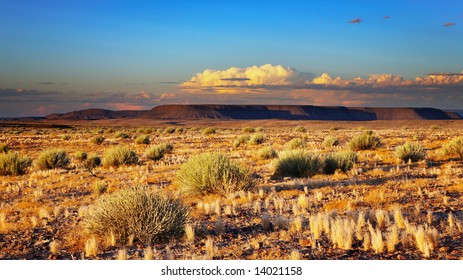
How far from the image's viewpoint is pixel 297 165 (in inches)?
629

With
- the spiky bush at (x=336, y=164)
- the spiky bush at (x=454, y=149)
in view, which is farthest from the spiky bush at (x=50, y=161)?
the spiky bush at (x=454, y=149)

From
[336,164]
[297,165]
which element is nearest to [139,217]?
[297,165]

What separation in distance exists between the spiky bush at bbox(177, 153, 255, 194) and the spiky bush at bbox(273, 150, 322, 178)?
3.21 m

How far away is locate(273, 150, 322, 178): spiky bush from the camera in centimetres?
1585

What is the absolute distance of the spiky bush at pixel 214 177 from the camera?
41.4 feet

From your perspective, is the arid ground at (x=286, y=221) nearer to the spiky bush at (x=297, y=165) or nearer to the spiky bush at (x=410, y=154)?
the spiky bush at (x=297, y=165)

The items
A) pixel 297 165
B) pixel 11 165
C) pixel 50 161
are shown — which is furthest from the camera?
pixel 50 161

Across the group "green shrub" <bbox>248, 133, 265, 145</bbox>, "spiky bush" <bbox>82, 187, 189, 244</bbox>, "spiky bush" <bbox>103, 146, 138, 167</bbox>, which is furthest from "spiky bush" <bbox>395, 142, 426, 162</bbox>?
"green shrub" <bbox>248, 133, 265, 145</bbox>

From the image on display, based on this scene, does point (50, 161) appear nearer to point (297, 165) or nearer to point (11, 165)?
point (11, 165)

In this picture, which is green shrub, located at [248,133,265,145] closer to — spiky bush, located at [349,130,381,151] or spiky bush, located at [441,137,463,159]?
spiky bush, located at [349,130,381,151]

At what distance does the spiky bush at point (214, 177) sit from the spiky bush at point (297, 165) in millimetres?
3207

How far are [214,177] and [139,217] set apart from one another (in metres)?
4.92
